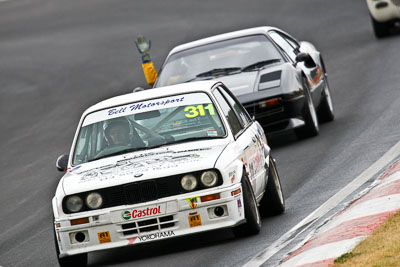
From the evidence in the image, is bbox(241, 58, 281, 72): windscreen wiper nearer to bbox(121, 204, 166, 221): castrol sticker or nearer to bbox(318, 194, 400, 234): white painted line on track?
bbox(318, 194, 400, 234): white painted line on track

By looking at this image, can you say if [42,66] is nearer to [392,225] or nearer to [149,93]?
[149,93]

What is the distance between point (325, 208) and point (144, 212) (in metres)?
1.88

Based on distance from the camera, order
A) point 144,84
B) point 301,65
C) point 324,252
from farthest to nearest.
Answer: point 144,84 → point 301,65 → point 324,252

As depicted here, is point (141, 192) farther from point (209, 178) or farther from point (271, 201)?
point (271, 201)

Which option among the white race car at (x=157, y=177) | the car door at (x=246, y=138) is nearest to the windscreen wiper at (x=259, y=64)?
the car door at (x=246, y=138)

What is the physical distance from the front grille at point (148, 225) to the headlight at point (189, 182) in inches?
10.1

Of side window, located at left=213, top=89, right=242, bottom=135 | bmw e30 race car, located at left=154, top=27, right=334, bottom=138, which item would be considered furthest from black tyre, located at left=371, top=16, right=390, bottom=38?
side window, located at left=213, top=89, right=242, bottom=135

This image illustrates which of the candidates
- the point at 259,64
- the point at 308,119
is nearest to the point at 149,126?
the point at 259,64

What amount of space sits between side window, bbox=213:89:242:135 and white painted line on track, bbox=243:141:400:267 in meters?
0.99

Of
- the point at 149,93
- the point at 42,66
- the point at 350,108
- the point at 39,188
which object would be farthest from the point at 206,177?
the point at 42,66

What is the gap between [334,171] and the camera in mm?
10969

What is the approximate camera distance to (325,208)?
8930 millimetres

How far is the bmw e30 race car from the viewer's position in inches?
508

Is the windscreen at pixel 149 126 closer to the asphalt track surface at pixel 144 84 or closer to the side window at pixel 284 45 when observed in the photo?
the asphalt track surface at pixel 144 84
